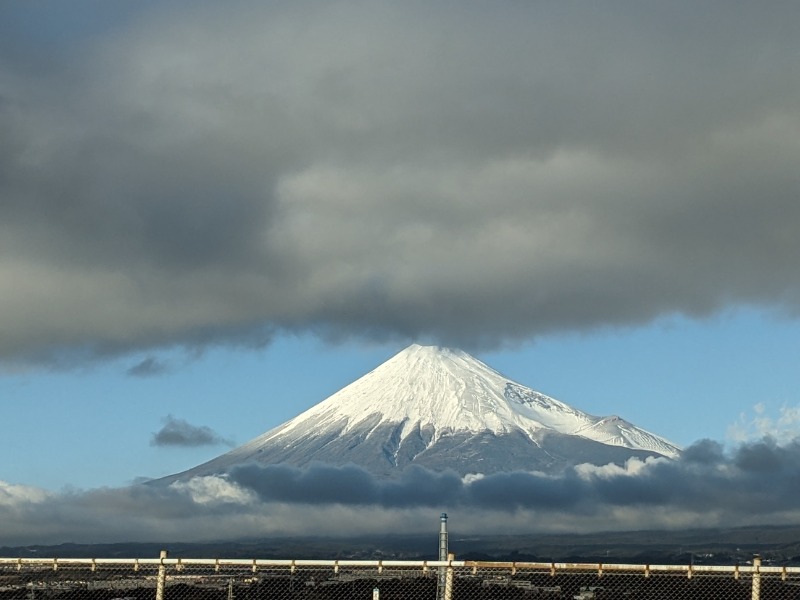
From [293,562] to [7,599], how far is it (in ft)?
84.1

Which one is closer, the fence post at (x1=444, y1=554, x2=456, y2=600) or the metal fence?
the fence post at (x1=444, y1=554, x2=456, y2=600)

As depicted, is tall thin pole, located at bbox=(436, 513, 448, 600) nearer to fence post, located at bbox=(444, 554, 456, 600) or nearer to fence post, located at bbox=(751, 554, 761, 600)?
fence post, located at bbox=(444, 554, 456, 600)

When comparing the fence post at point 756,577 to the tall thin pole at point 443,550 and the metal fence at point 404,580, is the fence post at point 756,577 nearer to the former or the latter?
the metal fence at point 404,580

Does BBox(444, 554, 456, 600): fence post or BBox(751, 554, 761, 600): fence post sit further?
BBox(444, 554, 456, 600): fence post

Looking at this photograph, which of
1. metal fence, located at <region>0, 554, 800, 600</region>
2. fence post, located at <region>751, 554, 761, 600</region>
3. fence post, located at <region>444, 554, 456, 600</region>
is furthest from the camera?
metal fence, located at <region>0, 554, 800, 600</region>

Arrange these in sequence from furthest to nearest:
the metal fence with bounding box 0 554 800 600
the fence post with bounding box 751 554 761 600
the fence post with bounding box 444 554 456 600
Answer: the metal fence with bounding box 0 554 800 600, the fence post with bounding box 444 554 456 600, the fence post with bounding box 751 554 761 600

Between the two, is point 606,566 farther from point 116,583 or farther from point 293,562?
point 116,583

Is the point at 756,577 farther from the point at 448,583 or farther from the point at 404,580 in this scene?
the point at 404,580

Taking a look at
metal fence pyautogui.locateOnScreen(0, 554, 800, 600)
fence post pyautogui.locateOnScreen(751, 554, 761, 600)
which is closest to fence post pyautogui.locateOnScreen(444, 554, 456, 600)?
metal fence pyautogui.locateOnScreen(0, 554, 800, 600)

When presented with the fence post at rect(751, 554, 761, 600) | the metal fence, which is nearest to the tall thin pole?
the metal fence

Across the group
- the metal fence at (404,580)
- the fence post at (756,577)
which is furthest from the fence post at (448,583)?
the fence post at (756,577)

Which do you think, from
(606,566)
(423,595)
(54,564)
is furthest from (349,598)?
(606,566)

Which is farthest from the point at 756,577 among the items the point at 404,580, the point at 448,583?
the point at 404,580

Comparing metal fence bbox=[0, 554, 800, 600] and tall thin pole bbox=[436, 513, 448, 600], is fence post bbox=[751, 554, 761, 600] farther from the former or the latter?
tall thin pole bbox=[436, 513, 448, 600]
